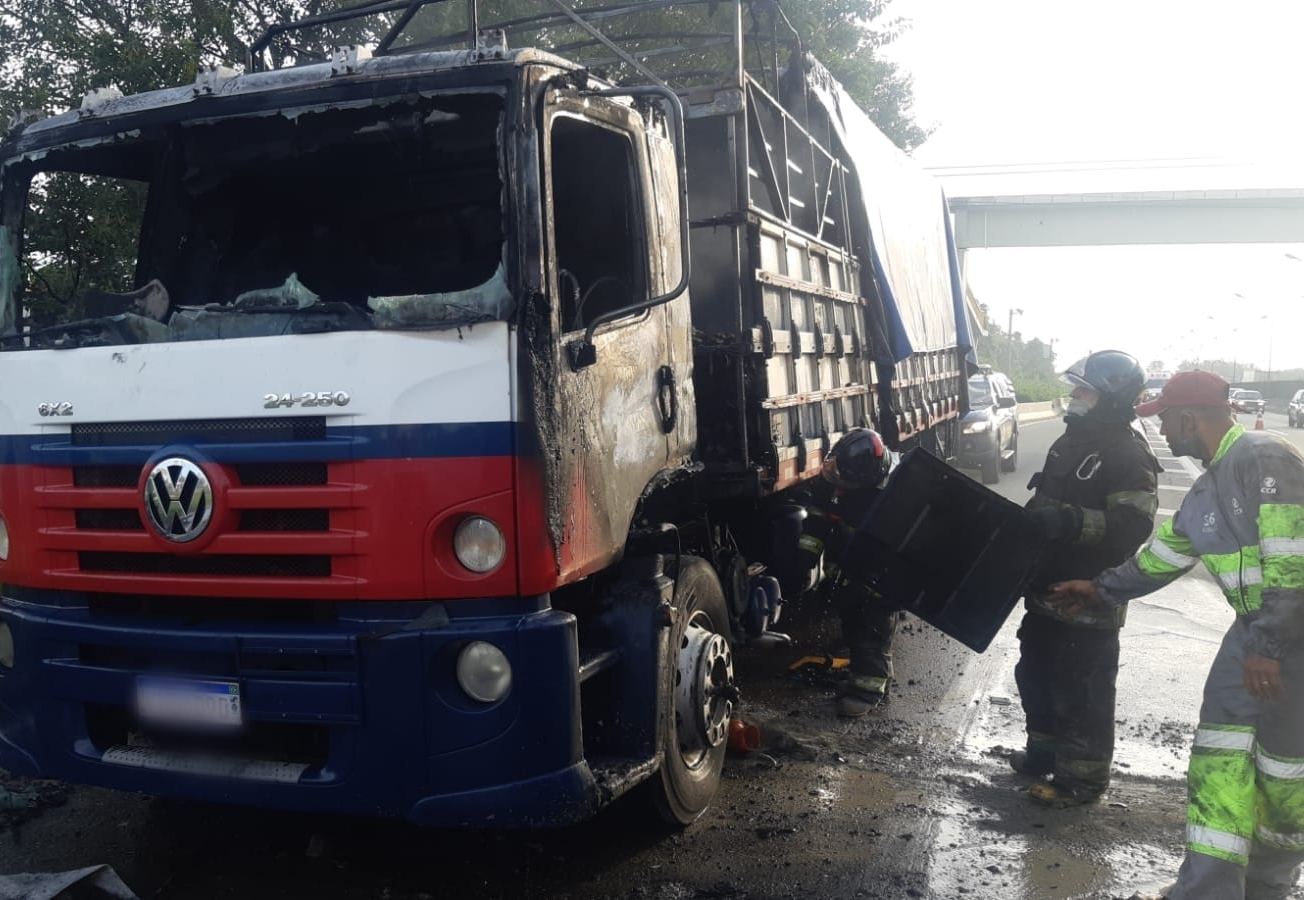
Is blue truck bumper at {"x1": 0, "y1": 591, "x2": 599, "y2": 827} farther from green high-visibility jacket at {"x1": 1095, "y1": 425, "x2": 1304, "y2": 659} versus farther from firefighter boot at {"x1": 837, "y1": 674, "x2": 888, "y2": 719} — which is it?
firefighter boot at {"x1": 837, "y1": 674, "x2": 888, "y2": 719}

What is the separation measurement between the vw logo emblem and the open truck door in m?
2.94

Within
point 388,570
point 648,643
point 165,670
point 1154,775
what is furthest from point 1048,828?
point 165,670

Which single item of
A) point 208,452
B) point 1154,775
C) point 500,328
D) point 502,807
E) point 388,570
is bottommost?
point 1154,775

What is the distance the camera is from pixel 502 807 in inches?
126

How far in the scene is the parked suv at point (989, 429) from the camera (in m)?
15.1

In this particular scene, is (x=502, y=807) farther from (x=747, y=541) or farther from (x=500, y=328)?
(x=747, y=541)

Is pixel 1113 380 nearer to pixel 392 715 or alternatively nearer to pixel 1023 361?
pixel 392 715

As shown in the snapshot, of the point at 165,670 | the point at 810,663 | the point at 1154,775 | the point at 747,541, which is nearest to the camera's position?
the point at 165,670

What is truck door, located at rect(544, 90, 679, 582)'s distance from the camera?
11.1 feet

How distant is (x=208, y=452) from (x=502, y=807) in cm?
131

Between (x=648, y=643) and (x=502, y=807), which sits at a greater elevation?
(x=648, y=643)

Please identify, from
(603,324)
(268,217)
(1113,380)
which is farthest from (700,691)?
(268,217)

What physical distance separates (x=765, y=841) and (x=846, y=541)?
5.60ft

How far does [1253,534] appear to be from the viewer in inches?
137
